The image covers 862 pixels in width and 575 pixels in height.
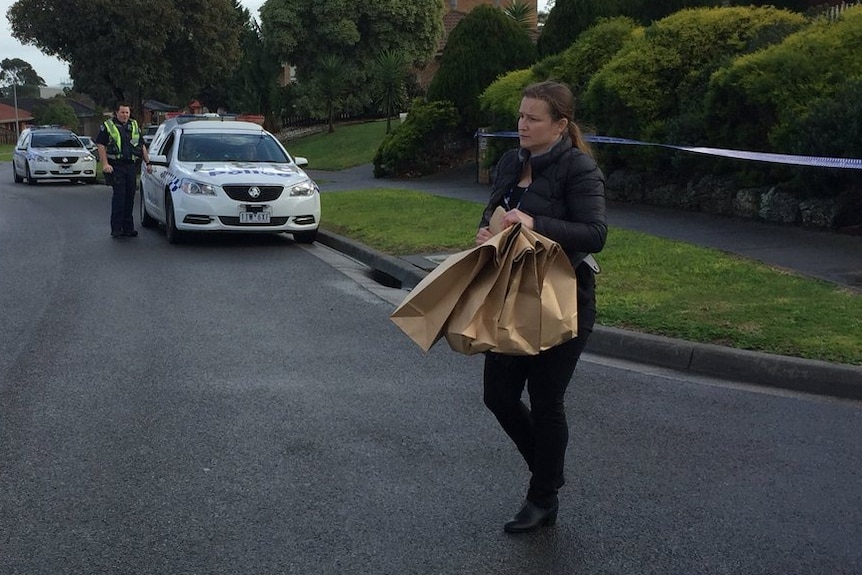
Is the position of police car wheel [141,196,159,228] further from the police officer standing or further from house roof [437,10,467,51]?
house roof [437,10,467,51]

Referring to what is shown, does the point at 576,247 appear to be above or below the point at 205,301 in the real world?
above

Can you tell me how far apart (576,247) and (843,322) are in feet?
13.8

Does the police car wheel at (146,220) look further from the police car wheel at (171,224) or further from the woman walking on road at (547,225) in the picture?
the woman walking on road at (547,225)

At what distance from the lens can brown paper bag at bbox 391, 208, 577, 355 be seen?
3.67 m

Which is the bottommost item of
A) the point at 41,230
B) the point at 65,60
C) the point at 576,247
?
the point at 41,230

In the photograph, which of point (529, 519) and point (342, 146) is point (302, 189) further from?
point (342, 146)

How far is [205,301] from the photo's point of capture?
951 cm

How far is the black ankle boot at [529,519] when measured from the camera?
165 inches

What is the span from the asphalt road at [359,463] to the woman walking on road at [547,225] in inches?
14.3

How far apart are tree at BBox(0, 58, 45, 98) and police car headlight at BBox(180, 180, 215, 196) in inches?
4880

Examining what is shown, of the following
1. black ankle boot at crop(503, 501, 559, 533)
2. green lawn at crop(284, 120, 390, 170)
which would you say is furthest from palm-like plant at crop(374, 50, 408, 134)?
black ankle boot at crop(503, 501, 559, 533)

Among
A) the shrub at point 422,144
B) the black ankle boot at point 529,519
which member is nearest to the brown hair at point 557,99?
the black ankle boot at point 529,519

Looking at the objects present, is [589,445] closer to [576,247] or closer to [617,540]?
[617,540]

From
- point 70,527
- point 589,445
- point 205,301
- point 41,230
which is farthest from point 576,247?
point 41,230
